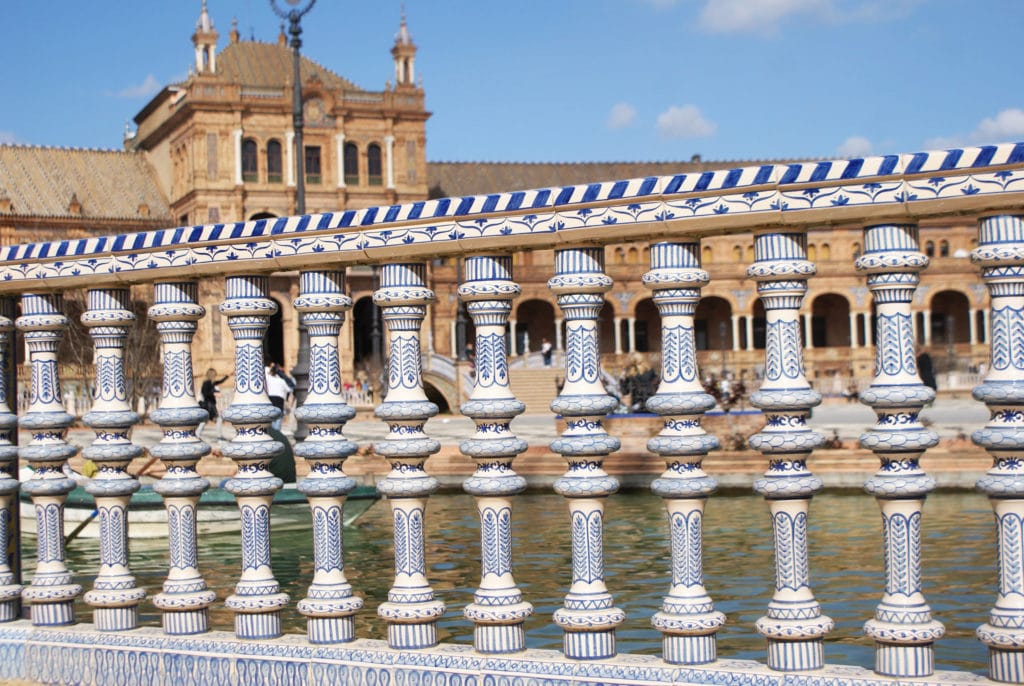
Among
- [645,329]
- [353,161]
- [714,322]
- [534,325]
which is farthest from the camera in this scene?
[714,322]

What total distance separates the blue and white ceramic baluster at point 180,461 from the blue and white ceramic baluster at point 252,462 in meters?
0.14

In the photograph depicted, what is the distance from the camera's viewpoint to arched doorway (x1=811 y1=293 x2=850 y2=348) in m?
67.6

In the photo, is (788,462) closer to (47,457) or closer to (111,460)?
(111,460)

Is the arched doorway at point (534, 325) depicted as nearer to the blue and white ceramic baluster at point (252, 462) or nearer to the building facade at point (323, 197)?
the building facade at point (323, 197)

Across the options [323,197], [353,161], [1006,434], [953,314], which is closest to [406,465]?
[1006,434]

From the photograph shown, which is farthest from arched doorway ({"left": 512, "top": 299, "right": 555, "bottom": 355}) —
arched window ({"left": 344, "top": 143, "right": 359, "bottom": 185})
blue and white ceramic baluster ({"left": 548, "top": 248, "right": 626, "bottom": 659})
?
blue and white ceramic baluster ({"left": 548, "top": 248, "right": 626, "bottom": 659})

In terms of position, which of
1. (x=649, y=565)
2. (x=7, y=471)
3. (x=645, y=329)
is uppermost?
(x=645, y=329)

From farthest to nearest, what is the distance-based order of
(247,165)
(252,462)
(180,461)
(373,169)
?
(373,169) < (247,165) < (180,461) < (252,462)

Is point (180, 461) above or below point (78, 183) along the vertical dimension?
below

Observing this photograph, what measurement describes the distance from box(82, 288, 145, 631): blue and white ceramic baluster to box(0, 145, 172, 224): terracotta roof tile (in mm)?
54356

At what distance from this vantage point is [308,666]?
405 centimetres

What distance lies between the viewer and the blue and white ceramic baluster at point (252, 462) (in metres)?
4.25

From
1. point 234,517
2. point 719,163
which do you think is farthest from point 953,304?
point 234,517

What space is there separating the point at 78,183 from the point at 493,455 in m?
59.2
